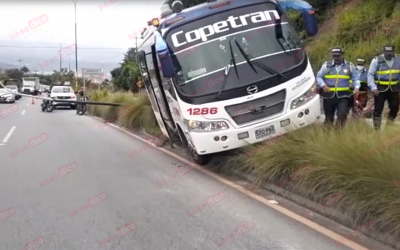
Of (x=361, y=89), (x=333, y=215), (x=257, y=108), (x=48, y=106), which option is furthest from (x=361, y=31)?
(x=48, y=106)

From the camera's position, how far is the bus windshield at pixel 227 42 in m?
8.60

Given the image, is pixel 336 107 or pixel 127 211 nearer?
pixel 127 211

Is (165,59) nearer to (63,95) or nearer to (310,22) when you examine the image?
(310,22)

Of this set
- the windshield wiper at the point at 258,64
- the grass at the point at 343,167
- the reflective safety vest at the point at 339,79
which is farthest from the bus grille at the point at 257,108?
the reflective safety vest at the point at 339,79

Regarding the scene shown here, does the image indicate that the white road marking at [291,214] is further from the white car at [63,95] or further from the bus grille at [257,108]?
the white car at [63,95]

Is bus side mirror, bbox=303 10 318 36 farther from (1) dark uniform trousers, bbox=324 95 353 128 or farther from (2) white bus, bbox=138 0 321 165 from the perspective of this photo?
(1) dark uniform trousers, bbox=324 95 353 128

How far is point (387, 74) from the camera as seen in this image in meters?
8.71

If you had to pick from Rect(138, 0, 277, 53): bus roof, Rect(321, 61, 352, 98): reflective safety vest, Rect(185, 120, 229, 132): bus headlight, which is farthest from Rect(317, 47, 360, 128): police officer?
Rect(185, 120, 229, 132): bus headlight

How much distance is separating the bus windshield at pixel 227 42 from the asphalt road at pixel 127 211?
1932 millimetres

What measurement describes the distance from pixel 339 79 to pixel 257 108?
166cm

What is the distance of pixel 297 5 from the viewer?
9.03 meters

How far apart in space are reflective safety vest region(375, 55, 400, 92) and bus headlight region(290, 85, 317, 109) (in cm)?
130

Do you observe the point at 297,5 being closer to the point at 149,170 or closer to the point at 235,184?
the point at 235,184

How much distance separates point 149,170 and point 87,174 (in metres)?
1.19
